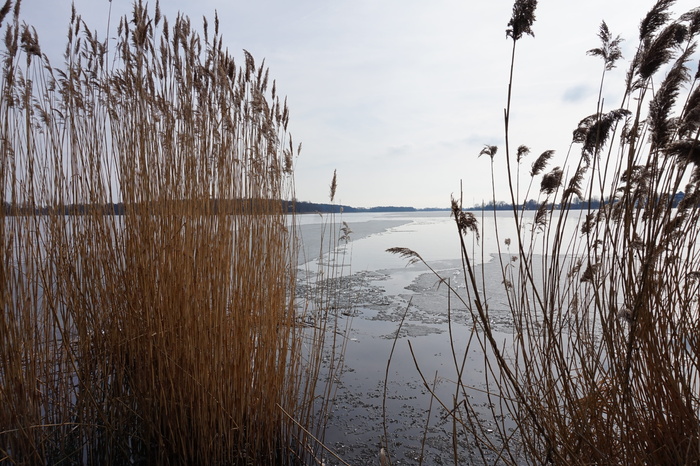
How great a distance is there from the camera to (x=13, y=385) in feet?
5.64

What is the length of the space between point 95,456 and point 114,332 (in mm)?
659

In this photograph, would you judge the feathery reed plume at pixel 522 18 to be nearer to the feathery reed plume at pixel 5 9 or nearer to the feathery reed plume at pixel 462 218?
the feathery reed plume at pixel 462 218

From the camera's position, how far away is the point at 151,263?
178 centimetres

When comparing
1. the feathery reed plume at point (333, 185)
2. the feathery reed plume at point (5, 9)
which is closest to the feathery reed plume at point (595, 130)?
the feathery reed plume at point (333, 185)

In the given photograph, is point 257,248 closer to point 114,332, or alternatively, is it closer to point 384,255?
point 114,332

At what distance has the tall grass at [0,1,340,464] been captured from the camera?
5.73ft

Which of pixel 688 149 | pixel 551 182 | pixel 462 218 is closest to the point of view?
pixel 688 149

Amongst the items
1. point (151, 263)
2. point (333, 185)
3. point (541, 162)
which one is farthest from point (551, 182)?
point (151, 263)

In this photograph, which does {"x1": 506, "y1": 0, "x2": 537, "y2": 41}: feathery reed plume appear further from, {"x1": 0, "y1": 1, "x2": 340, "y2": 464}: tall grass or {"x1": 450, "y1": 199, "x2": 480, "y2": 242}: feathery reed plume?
{"x1": 0, "y1": 1, "x2": 340, "y2": 464}: tall grass

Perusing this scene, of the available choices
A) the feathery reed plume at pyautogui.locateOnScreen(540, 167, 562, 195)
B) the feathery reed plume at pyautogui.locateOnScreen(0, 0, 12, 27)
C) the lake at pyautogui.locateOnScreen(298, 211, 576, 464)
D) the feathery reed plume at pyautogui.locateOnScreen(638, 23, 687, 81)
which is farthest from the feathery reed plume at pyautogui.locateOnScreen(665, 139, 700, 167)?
the feathery reed plume at pyautogui.locateOnScreen(0, 0, 12, 27)

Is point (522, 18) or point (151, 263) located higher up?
point (522, 18)

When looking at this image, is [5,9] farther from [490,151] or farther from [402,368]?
[402,368]

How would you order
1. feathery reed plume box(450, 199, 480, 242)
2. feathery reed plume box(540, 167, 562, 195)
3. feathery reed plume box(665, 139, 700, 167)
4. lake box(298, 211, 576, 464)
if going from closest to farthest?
feathery reed plume box(665, 139, 700, 167), feathery reed plume box(450, 199, 480, 242), feathery reed plume box(540, 167, 562, 195), lake box(298, 211, 576, 464)

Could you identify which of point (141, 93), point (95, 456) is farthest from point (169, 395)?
point (141, 93)
